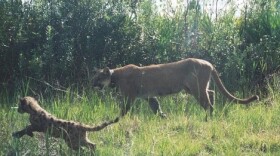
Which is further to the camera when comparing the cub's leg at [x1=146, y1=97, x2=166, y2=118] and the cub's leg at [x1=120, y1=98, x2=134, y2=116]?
the cub's leg at [x1=146, y1=97, x2=166, y2=118]

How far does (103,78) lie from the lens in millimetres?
10250

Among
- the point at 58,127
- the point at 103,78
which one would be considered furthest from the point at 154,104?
the point at 58,127

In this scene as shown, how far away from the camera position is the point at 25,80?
1143 cm

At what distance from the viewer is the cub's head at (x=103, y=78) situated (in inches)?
403

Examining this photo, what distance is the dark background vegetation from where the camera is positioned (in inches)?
456

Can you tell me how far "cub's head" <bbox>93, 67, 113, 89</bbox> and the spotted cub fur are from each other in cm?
333

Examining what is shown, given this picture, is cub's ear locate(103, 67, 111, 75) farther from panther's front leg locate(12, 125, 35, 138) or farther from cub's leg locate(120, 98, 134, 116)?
panther's front leg locate(12, 125, 35, 138)

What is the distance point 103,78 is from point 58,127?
3.77 m

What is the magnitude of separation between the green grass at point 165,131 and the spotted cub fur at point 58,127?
0.11m

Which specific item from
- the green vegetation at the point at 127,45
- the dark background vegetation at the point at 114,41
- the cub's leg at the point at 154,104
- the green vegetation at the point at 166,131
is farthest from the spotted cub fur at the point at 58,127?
the dark background vegetation at the point at 114,41

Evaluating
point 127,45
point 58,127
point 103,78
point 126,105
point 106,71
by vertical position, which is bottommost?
point 58,127

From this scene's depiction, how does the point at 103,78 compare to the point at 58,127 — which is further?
the point at 103,78

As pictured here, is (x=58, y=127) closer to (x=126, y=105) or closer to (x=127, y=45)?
(x=126, y=105)

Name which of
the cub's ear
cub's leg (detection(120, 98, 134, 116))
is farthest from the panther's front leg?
the cub's ear
